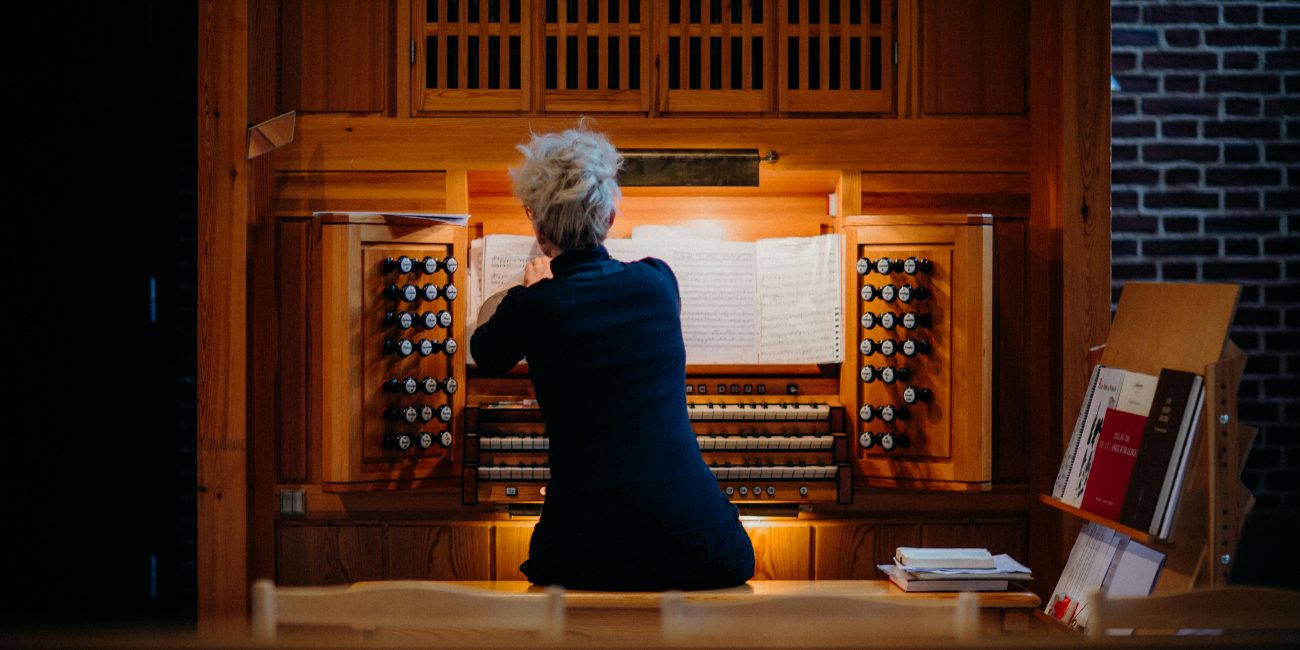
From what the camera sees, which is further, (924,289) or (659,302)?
(924,289)

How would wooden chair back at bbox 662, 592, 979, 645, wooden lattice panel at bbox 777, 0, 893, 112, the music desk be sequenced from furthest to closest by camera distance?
wooden lattice panel at bbox 777, 0, 893, 112 < the music desk < wooden chair back at bbox 662, 592, 979, 645

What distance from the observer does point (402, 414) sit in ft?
11.7

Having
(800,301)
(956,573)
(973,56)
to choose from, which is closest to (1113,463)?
(956,573)

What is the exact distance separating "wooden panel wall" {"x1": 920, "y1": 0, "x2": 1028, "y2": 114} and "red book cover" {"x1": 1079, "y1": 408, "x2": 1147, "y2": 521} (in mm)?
1275

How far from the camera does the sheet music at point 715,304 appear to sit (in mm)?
3695

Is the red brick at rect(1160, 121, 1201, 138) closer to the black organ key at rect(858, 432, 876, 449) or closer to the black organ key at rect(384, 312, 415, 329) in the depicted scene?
the black organ key at rect(858, 432, 876, 449)

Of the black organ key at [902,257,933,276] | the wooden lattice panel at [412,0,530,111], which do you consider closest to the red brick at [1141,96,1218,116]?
the black organ key at [902,257,933,276]

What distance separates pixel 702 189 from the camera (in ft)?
12.7

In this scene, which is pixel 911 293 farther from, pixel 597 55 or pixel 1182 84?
pixel 1182 84

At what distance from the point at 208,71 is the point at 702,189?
181cm

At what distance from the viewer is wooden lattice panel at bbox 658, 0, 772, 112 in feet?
12.4
